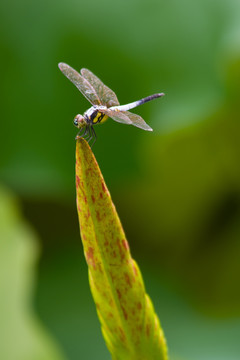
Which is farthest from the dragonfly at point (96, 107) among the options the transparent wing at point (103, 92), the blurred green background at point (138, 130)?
the blurred green background at point (138, 130)

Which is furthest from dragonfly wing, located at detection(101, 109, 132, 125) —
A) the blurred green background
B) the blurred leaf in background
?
the blurred green background

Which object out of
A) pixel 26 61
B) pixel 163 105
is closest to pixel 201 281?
pixel 163 105

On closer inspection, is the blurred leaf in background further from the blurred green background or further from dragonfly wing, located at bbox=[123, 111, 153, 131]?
dragonfly wing, located at bbox=[123, 111, 153, 131]

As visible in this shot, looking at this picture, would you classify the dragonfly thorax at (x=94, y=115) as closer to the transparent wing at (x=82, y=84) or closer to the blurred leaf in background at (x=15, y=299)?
the transparent wing at (x=82, y=84)

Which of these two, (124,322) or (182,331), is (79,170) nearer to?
(124,322)

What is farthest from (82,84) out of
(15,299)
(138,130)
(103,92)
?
(138,130)

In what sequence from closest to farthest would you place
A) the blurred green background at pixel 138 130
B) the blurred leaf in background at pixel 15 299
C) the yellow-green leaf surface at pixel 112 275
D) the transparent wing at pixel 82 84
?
the yellow-green leaf surface at pixel 112 275 < the transparent wing at pixel 82 84 < the blurred leaf in background at pixel 15 299 < the blurred green background at pixel 138 130
